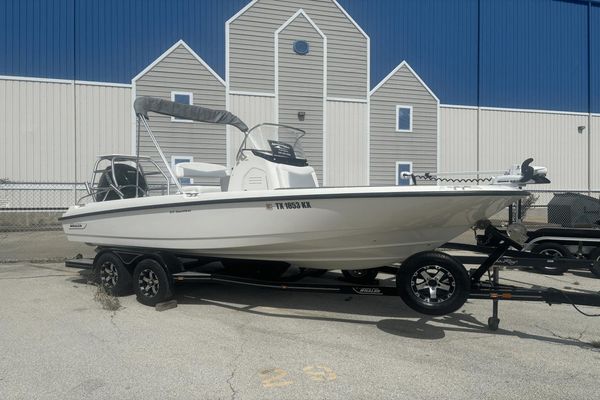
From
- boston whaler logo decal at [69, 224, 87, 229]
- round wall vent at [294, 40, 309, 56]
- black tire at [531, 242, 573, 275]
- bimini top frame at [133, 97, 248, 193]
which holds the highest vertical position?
round wall vent at [294, 40, 309, 56]

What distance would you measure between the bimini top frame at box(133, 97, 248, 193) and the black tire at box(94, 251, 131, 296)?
1259 mm

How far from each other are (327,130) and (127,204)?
34.1 feet

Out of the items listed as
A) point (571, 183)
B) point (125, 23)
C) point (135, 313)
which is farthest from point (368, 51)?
point (135, 313)

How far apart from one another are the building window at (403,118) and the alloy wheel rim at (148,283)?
12443 millimetres

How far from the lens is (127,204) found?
18.7 feet

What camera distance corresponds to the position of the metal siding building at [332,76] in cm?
1329

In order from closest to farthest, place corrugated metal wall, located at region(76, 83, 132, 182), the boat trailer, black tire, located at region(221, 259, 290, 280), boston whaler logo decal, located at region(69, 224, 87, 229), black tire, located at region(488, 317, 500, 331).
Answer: the boat trailer, black tire, located at region(488, 317, 500, 331), black tire, located at region(221, 259, 290, 280), boston whaler logo decal, located at region(69, 224, 87, 229), corrugated metal wall, located at region(76, 83, 132, 182)

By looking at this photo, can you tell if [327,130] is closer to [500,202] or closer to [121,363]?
[500,202]

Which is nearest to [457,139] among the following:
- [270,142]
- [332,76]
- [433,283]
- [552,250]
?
[332,76]

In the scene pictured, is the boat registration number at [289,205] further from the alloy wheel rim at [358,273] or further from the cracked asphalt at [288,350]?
the alloy wheel rim at [358,273]

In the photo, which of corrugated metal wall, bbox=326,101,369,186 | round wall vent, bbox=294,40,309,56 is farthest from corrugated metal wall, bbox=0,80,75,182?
corrugated metal wall, bbox=326,101,369,186

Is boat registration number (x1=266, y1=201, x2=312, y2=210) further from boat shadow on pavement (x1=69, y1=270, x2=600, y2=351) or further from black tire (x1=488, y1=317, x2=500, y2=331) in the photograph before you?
black tire (x1=488, y1=317, x2=500, y2=331)

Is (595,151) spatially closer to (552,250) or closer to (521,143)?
(521,143)

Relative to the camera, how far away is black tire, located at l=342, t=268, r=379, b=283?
6052 millimetres
